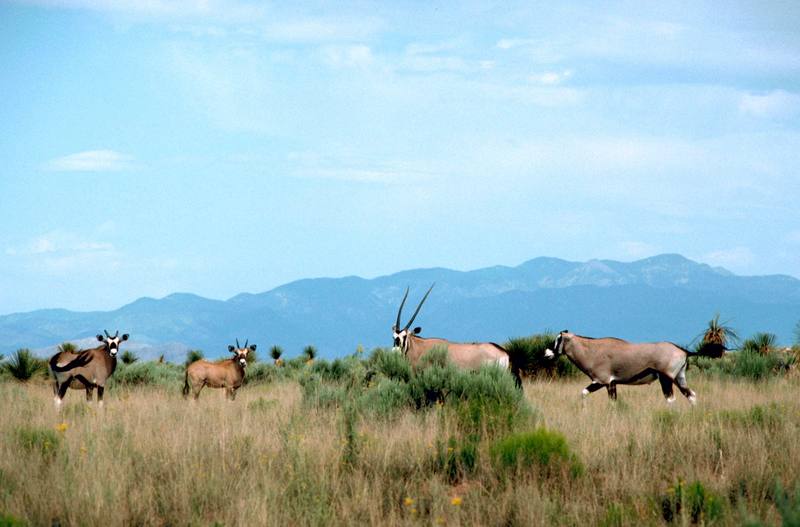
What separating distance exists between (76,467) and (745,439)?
23.8 feet

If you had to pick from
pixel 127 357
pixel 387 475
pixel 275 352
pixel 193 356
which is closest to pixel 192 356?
pixel 193 356

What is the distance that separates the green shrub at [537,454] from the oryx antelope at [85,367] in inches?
378

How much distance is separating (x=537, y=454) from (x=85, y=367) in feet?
35.4

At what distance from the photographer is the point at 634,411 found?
13.3m

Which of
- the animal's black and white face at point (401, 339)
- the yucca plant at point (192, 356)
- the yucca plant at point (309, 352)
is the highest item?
the animal's black and white face at point (401, 339)

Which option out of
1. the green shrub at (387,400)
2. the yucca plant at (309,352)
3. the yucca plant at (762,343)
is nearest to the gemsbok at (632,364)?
the green shrub at (387,400)

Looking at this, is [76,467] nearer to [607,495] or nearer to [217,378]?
[607,495]

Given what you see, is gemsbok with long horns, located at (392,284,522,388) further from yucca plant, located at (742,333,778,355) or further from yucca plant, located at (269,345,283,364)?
yucca plant, located at (269,345,283,364)

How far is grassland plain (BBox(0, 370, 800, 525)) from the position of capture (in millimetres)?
6730

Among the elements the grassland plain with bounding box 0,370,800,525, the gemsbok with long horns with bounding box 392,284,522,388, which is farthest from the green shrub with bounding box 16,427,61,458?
the gemsbok with long horns with bounding box 392,284,522,388

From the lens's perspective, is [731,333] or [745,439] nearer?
[745,439]

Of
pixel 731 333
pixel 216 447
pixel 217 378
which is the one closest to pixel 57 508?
pixel 216 447

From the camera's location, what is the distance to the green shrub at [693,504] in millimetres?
6494

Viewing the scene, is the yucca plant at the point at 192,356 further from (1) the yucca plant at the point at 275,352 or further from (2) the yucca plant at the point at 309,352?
(2) the yucca plant at the point at 309,352
